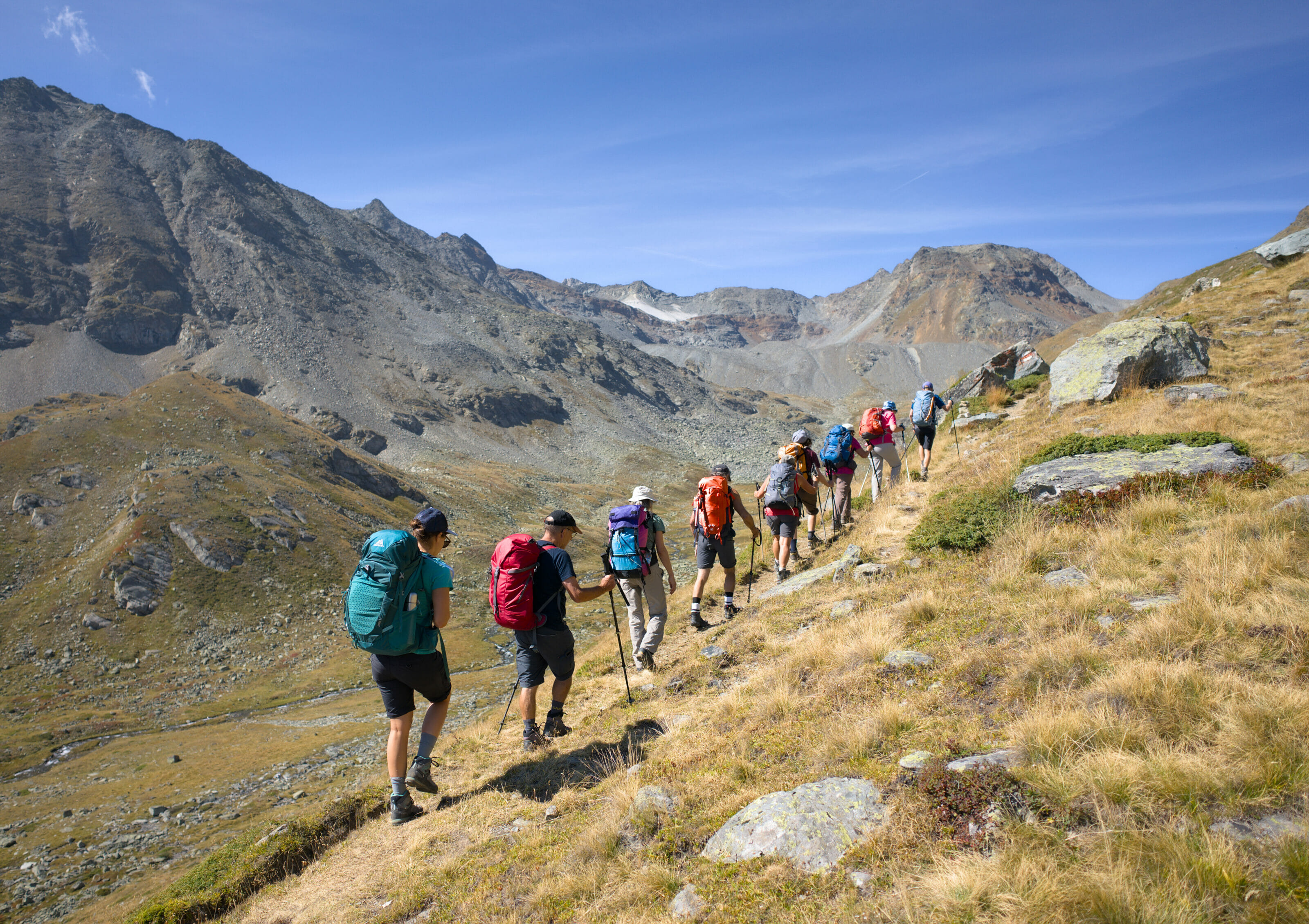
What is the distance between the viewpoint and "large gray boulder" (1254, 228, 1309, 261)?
25.7 metres

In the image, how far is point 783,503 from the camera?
10727 millimetres

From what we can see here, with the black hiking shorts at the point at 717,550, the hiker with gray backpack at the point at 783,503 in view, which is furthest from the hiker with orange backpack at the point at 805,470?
the black hiking shorts at the point at 717,550

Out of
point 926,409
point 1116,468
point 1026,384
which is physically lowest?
point 1116,468

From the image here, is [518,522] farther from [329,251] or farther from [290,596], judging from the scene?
Answer: [329,251]

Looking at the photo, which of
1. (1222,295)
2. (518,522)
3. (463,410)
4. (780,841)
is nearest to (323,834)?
(780,841)

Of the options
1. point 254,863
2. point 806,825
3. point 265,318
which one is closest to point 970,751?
point 806,825

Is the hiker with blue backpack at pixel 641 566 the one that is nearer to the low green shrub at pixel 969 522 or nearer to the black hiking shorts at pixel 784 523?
the black hiking shorts at pixel 784 523

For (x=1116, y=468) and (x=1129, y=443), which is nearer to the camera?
(x=1116, y=468)

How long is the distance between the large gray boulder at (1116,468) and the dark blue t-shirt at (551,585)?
6.67m

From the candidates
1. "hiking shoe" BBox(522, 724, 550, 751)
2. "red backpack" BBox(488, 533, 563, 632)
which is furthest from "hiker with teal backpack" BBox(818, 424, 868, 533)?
"hiking shoe" BBox(522, 724, 550, 751)

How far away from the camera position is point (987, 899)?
2926 millimetres

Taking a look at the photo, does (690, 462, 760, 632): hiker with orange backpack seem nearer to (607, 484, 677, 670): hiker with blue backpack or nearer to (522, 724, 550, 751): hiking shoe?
(607, 484, 677, 670): hiker with blue backpack

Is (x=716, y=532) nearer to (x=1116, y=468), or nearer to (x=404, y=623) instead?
(x=404, y=623)

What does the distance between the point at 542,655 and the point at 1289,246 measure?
36.2m
